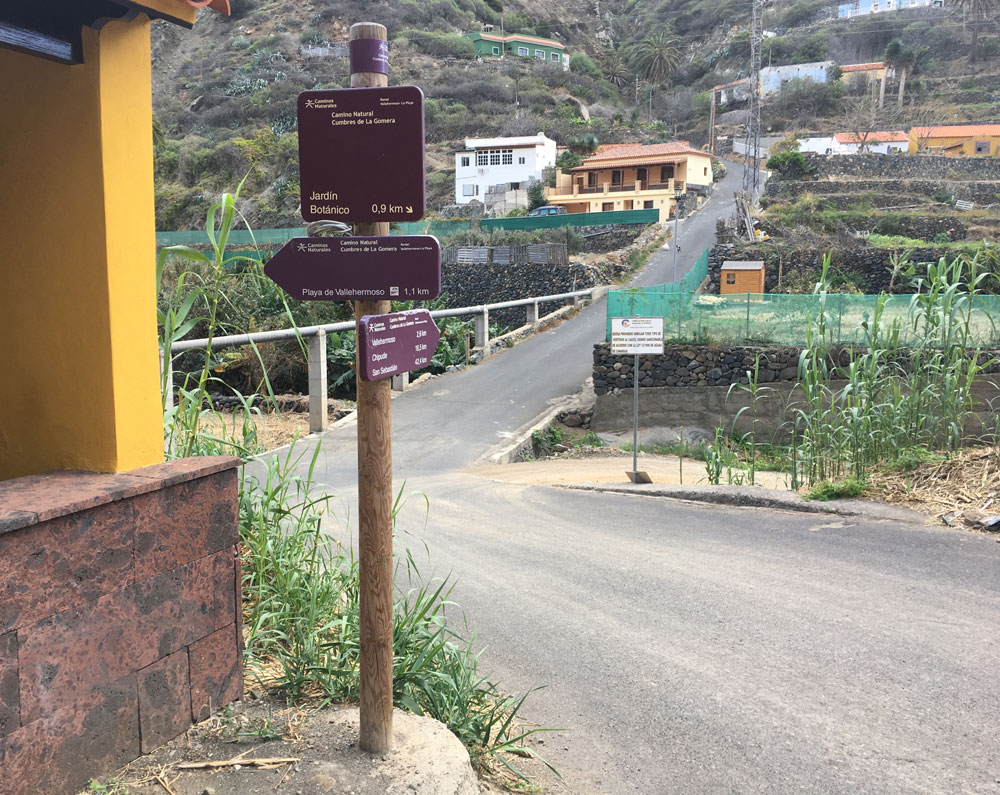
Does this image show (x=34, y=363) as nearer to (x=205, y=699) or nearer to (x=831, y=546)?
(x=205, y=699)

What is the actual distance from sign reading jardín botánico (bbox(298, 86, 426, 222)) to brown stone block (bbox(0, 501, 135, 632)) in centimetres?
122

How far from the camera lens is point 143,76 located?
3.00m

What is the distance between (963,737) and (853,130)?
230 feet

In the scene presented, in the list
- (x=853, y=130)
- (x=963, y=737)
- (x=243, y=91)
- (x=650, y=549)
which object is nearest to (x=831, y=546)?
(x=650, y=549)

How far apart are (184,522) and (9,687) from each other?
2.41ft

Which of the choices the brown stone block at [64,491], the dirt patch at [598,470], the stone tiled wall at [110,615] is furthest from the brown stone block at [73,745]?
the dirt patch at [598,470]

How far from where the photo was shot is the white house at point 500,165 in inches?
2255

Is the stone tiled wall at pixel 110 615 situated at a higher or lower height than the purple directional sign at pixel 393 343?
lower

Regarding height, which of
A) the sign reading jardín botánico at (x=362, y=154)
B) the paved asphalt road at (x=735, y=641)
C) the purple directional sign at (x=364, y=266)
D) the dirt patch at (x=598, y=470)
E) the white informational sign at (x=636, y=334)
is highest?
the sign reading jardín botánico at (x=362, y=154)

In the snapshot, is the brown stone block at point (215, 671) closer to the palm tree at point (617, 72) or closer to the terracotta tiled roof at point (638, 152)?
the terracotta tiled roof at point (638, 152)

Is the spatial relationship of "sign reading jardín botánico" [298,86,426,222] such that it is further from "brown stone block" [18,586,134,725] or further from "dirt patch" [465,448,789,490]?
"dirt patch" [465,448,789,490]

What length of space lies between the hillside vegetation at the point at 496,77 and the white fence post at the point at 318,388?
4099 cm

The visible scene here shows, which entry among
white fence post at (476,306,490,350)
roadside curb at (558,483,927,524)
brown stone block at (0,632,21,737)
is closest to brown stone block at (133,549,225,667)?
brown stone block at (0,632,21,737)

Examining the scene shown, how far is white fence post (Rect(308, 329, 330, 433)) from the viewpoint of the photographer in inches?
473
